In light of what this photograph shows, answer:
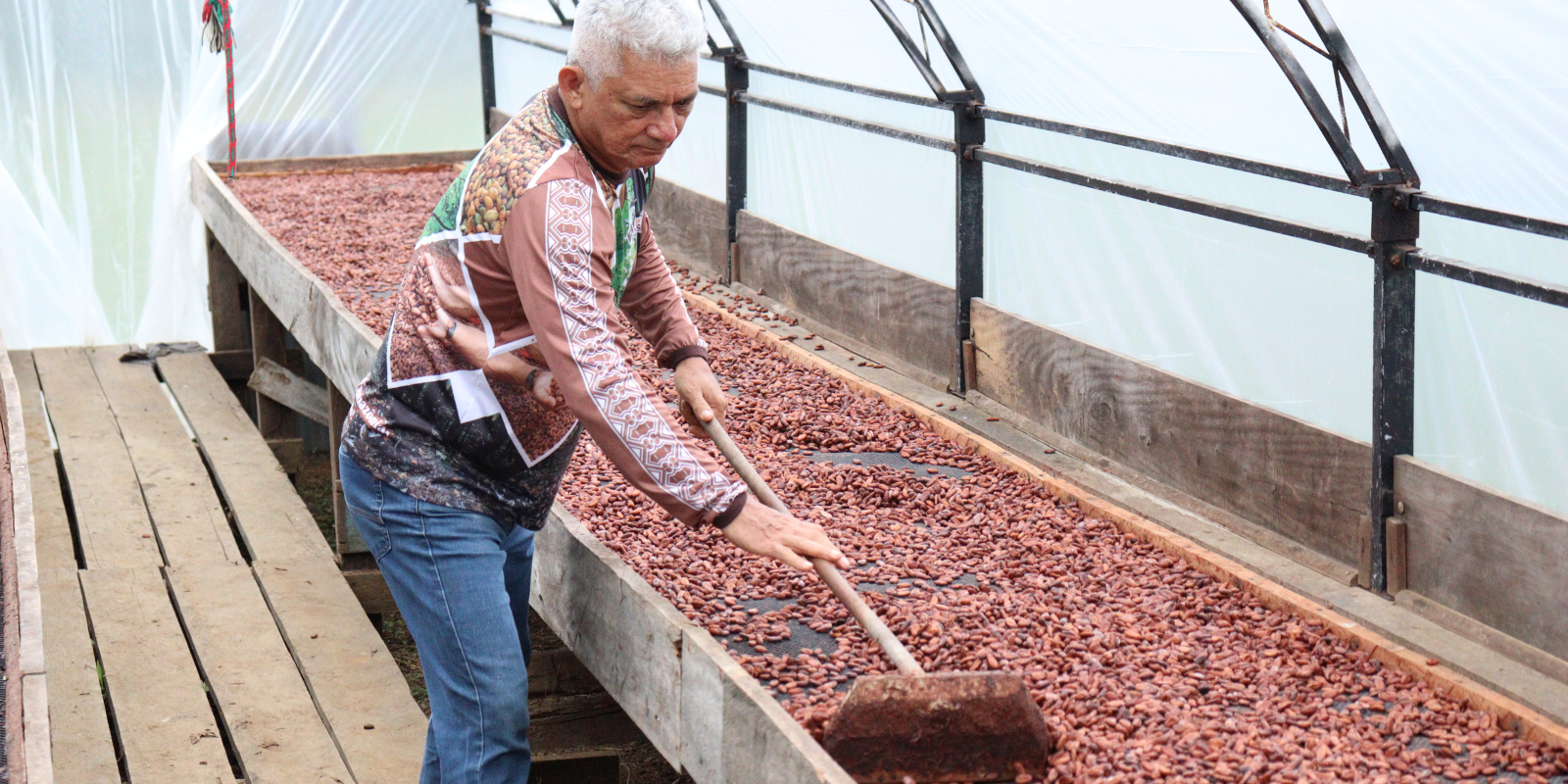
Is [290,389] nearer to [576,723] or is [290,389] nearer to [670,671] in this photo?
[576,723]

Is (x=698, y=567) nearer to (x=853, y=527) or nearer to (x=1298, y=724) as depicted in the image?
(x=853, y=527)

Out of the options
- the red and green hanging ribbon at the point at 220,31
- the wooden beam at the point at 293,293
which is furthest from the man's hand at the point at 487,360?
the red and green hanging ribbon at the point at 220,31

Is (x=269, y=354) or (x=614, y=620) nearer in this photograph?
(x=614, y=620)

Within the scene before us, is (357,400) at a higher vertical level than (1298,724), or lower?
higher

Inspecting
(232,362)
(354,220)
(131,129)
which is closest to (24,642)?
(354,220)

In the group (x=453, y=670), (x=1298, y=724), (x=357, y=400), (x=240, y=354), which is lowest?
(x=240, y=354)

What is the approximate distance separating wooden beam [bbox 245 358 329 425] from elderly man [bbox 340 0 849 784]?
198 inches

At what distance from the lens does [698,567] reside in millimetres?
3193

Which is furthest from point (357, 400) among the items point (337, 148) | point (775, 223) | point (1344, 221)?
point (337, 148)

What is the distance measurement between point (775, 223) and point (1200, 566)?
12.2 feet

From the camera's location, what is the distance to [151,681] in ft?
14.5

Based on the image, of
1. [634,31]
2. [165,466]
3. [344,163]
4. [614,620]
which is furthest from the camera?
[344,163]

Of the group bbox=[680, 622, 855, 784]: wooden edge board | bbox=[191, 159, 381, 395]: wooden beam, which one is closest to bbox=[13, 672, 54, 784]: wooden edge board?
bbox=[680, 622, 855, 784]: wooden edge board

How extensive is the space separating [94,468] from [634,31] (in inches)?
206
